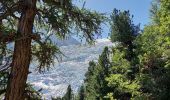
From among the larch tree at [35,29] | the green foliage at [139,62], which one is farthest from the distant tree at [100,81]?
the larch tree at [35,29]

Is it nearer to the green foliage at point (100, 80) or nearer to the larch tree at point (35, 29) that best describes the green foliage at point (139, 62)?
the green foliage at point (100, 80)

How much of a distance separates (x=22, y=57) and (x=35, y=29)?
2177mm

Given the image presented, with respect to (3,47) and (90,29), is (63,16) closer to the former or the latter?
(90,29)

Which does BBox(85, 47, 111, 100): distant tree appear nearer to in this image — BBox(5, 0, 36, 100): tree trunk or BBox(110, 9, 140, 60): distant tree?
BBox(110, 9, 140, 60): distant tree

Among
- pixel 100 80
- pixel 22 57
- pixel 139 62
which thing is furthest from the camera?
pixel 100 80

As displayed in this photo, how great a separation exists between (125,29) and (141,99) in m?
7.91

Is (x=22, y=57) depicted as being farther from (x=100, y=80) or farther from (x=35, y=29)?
(x=100, y=80)

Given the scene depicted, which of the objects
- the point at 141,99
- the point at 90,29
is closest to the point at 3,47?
the point at 90,29

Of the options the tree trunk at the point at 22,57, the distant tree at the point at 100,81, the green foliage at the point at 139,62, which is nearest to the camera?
the tree trunk at the point at 22,57

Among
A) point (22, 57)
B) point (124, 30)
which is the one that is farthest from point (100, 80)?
point (22, 57)

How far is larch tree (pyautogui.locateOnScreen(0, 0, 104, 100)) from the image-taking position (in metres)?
9.56

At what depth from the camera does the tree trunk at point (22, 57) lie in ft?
30.9

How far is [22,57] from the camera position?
383 inches

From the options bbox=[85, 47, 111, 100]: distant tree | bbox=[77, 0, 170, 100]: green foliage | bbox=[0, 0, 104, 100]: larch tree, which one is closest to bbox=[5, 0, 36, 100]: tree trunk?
bbox=[0, 0, 104, 100]: larch tree
